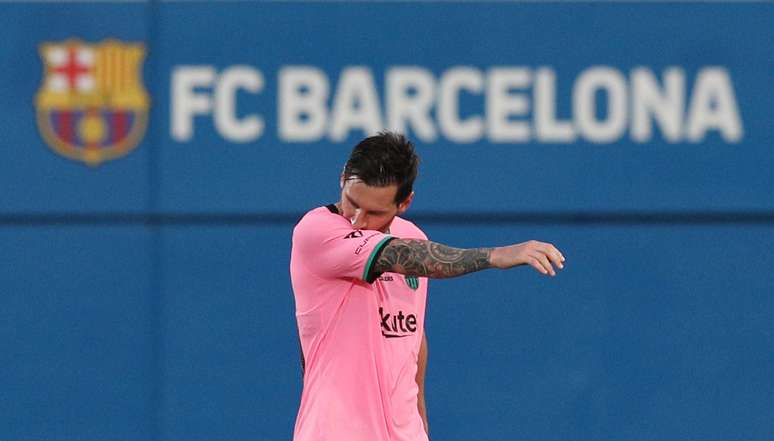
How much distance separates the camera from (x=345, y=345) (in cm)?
429

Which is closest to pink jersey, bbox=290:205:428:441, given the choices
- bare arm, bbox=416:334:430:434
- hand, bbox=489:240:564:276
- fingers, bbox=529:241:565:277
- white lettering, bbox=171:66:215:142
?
bare arm, bbox=416:334:430:434

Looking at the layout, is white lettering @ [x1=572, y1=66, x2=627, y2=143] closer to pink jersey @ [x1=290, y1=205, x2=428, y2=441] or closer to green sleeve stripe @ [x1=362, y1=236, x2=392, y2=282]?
pink jersey @ [x1=290, y1=205, x2=428, y2=441]

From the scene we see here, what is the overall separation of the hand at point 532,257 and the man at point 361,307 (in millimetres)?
273

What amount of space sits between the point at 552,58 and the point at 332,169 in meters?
1.07

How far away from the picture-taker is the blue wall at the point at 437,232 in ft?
21.6

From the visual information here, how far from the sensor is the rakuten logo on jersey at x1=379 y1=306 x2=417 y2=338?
171 inches

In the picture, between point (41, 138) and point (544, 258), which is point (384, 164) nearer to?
point (544, 258)

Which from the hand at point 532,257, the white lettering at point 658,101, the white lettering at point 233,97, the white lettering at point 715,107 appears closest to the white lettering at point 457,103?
the white lettering at point 658,101

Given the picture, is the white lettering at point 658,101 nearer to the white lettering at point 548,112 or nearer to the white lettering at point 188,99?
the white lettering at point 548,112

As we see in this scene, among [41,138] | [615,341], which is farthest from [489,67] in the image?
[41,138]

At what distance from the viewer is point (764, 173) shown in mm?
6574

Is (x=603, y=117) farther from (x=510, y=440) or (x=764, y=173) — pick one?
(x=510, y=440)

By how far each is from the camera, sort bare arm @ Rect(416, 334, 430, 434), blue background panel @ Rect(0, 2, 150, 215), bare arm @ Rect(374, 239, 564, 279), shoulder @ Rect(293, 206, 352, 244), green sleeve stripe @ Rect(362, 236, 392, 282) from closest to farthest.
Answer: bare arm @ Rect(374, 239, 564, 279), green sleeve stripe @ Rect(362, 236, 392, 282), shoulder @ Rect(293, 206, 352, 244), bare arm @ Rect(416, 334, 430, 434), blue background panel @ Rect(0, 2, 150, 215)

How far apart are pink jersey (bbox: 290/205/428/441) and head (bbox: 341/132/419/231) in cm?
6
